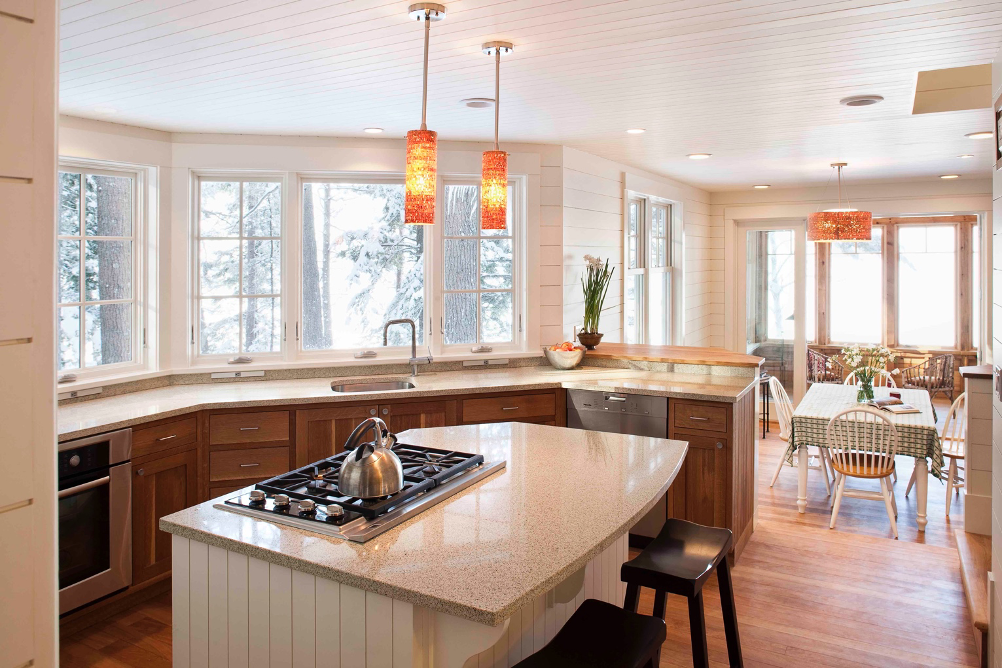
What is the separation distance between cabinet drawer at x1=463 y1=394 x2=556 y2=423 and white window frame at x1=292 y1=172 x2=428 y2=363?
2.45 ft

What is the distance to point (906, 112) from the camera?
158 inches

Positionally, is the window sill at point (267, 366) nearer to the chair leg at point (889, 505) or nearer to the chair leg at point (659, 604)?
the chair leg at point (889, 505)

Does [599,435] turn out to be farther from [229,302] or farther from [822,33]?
[229,302]

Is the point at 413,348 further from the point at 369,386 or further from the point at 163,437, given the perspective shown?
the point at 163,437

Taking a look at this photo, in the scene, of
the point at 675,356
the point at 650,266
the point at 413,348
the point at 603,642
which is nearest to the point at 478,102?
the point at 413,348

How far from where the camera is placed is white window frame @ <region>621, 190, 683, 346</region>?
5926mm

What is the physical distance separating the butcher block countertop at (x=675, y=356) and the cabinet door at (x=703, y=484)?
0.70 meters

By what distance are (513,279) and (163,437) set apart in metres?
2.42

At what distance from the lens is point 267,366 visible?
4.46 m

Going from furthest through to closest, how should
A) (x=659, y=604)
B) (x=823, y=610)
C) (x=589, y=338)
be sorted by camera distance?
(x=589, y=338)
(x=823, y=610)
(x=659, y=604)

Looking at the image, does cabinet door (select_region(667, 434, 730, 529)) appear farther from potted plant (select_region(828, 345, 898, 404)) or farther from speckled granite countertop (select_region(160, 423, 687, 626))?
potted plant (select_region(828, 345, 898, 404))

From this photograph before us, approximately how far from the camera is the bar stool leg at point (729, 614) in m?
2.48

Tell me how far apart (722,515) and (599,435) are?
1.30 meters

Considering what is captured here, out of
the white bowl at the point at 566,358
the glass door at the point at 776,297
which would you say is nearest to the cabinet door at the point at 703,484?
the white bowl at the point at 566,358
